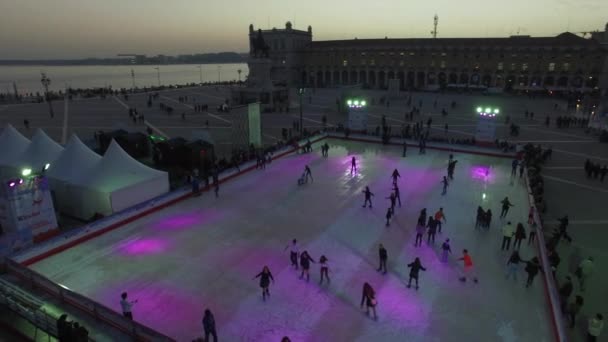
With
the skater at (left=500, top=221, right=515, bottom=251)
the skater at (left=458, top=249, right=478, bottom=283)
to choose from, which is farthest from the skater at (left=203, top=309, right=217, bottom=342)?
the skater at (left=500, top=221, right=515, bottom=251)

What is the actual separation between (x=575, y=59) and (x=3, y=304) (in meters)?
79.8

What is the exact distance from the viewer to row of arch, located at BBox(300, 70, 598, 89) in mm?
66375

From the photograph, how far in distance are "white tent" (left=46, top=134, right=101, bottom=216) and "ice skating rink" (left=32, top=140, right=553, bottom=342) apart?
10.9ft

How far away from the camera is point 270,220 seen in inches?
535

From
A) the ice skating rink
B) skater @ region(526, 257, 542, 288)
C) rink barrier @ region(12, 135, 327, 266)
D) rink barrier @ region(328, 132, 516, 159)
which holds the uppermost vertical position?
rink barrier @ region(328, 132, 516, 159)

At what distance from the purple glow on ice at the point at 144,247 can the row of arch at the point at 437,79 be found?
67337mm

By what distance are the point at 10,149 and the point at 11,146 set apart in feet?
0.62

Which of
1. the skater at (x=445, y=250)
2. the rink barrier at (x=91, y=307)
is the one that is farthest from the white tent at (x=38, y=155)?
the skater at (x=445, y=250)

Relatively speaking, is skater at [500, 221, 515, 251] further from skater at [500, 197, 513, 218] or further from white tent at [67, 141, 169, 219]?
white tent at [67, 141, 169, 219]

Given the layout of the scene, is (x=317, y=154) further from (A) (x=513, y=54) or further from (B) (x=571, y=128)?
(A) (x=513, y=54)

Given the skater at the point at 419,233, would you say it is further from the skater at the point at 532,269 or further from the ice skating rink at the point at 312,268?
the skater at the point at 532,269

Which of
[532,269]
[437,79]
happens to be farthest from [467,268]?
[437,79]

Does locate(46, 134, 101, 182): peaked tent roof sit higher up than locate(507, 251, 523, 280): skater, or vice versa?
locate(46, 134, 101, 182): peaked tent roof

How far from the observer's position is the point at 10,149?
1758cm
